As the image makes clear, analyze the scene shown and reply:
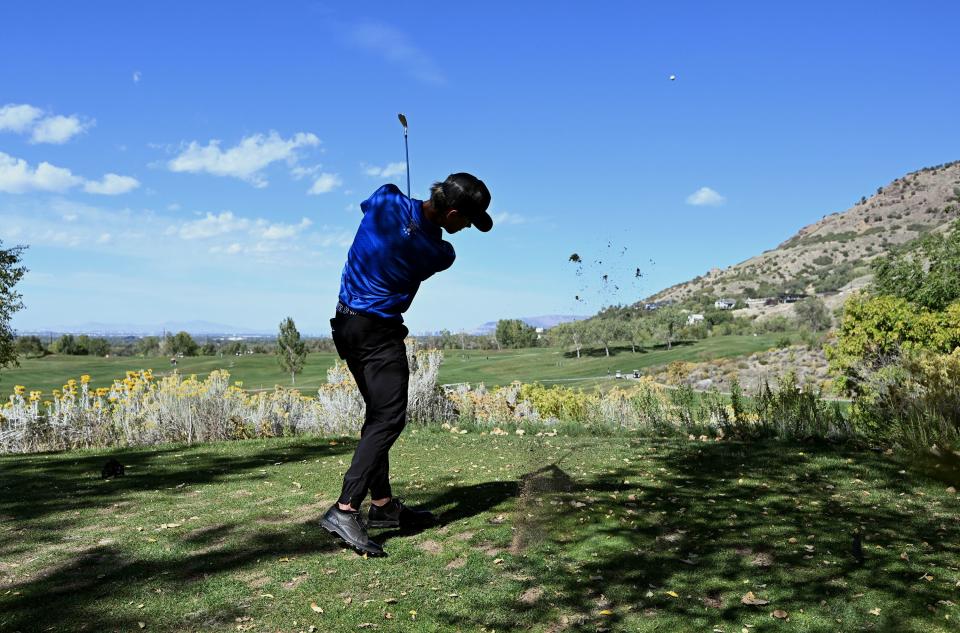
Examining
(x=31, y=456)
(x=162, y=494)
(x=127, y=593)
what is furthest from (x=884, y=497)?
(x=31, y=456)

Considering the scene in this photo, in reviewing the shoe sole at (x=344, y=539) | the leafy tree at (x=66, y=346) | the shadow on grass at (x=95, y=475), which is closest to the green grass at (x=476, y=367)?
the leafy tree at (x=66, y=346)

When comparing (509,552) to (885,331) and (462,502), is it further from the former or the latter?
(885,331)

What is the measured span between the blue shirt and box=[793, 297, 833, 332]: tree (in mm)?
65901

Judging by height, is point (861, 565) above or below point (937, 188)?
below

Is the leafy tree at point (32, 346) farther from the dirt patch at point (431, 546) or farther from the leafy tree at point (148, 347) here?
the dirt patch at point (431, 546)

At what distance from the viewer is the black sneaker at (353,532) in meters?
4.02

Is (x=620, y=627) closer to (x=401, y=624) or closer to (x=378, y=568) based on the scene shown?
(x=401, y=624)

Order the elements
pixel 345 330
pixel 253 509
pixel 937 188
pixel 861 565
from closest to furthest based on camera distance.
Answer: pixel 861 565
pixel 345 330
pixel 253 509
pixel 937 188

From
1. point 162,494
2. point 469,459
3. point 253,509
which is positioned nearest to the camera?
point 253,509

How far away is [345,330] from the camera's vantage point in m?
4.21

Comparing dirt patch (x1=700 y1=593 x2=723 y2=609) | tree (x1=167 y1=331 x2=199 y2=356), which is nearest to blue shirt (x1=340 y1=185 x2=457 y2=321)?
dirt patch (x1=700 y1=593 x2=723 y2=609)

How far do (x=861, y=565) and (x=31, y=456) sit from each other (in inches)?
370

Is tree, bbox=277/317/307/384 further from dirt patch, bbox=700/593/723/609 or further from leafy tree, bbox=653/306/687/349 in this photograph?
dirt patch, bbox=700/593/723/609

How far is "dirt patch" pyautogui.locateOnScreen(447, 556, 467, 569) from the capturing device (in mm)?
3870
